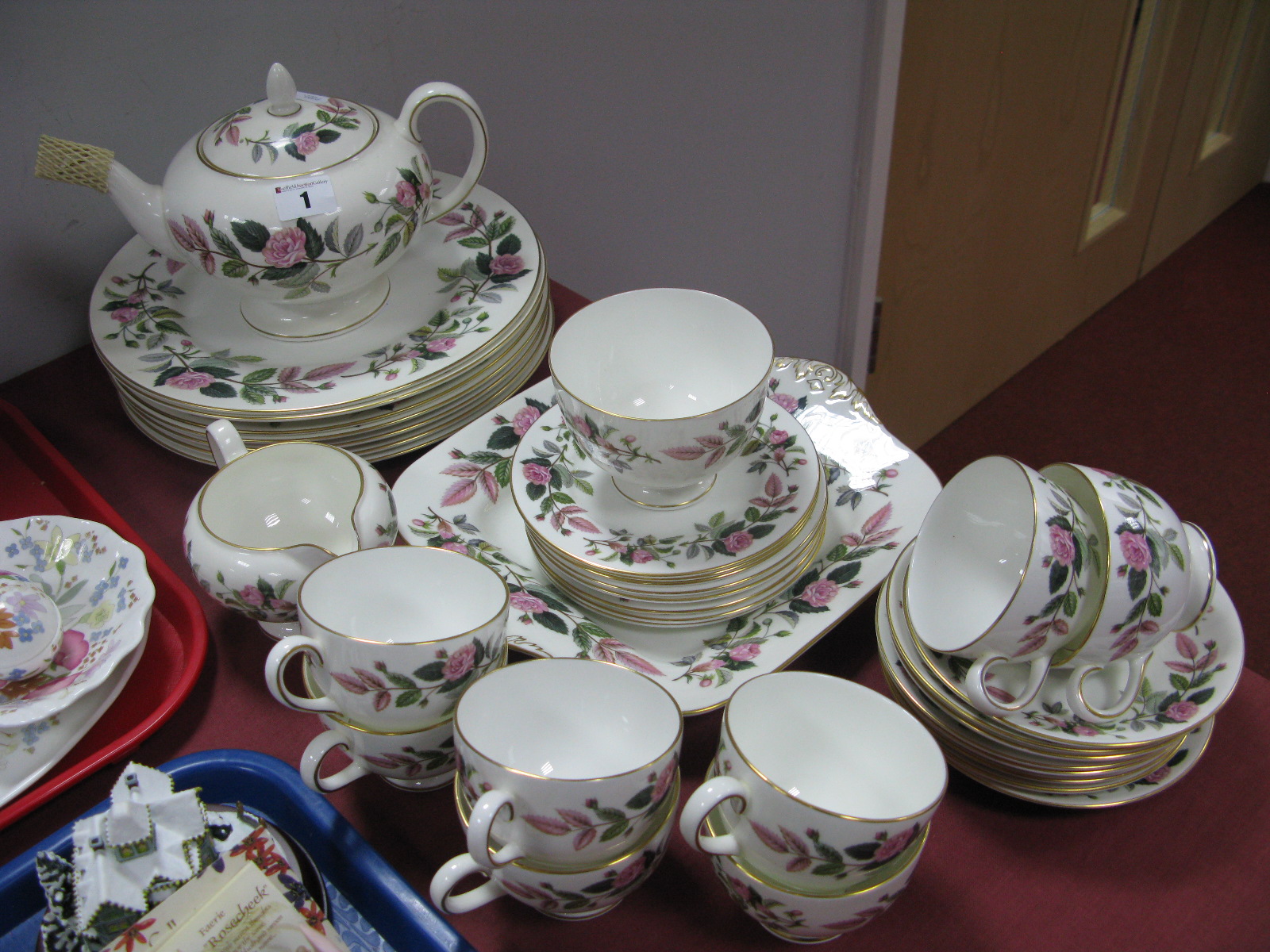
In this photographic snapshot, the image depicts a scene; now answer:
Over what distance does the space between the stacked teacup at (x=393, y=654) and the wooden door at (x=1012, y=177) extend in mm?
1142

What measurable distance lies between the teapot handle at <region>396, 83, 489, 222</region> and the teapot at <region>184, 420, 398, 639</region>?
25 centimetres

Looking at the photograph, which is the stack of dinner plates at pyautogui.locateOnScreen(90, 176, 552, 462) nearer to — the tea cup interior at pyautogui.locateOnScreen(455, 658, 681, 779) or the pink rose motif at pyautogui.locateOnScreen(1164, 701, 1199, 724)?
the tea cup interior at pyautogui.locateOnScreen(455, 658, 681, 779)

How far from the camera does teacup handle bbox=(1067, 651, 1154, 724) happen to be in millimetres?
563

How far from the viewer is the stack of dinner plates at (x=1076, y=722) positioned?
21.8 inches

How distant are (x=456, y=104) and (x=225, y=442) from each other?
332 mm

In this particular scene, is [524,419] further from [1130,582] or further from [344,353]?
[1130,582]

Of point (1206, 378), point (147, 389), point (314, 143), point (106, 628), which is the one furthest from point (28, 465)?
point (1206, 378)

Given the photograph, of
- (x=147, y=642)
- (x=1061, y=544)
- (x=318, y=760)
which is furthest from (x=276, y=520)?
(x=1061, y=544)

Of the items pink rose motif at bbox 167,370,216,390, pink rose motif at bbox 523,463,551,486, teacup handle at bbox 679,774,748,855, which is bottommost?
pink rose motif at bbox 523,463,551,486

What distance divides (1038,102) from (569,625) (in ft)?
4.54

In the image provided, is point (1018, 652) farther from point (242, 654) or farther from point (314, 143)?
point (314, 143)

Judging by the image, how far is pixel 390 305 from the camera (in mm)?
894


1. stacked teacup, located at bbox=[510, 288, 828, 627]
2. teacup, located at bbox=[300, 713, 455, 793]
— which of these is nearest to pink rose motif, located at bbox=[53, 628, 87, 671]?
teacup, located at bbox=[300, 713, 455, 793]

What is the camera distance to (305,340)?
0.86 meters
